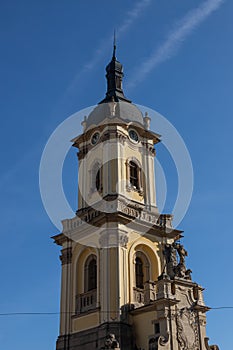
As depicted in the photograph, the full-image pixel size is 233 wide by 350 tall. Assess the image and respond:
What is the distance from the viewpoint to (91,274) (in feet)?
124

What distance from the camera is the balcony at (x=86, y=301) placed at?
3597 centimetres

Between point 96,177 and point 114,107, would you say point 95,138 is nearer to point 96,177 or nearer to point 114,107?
point 114,107

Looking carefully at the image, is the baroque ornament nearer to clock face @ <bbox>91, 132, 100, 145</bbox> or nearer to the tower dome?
clock face @ <bbox>91, 132, 100, 145</bbox>

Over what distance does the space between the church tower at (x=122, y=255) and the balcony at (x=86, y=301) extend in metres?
0.09

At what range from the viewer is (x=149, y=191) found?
41.1 meters

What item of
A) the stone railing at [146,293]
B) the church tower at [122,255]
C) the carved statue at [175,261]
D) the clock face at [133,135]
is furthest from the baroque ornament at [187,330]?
the clock face at [133,135]

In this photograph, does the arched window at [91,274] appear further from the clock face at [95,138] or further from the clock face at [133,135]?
the clock face at [133,135]

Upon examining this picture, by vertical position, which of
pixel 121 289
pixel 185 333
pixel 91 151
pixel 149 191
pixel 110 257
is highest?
pixel 91 151

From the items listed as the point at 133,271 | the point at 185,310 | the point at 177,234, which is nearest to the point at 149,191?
the point at 177,234

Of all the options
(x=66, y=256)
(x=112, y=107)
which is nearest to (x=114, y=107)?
(x=112, y=107)

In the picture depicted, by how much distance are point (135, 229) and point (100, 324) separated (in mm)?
6902

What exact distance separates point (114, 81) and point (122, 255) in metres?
16.8

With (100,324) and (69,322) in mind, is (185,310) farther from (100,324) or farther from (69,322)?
(69,322)

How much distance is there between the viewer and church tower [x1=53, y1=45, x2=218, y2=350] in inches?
1308
